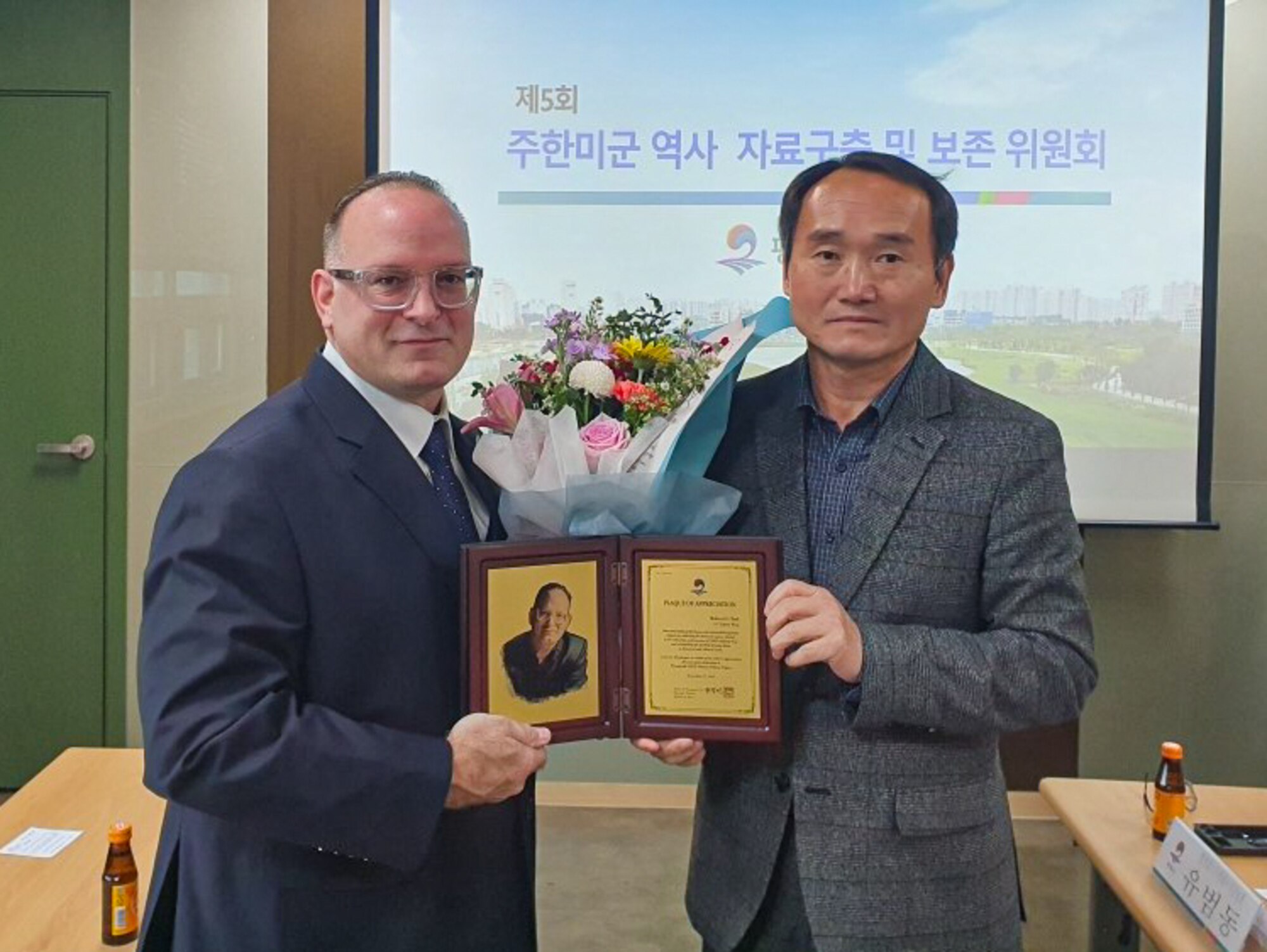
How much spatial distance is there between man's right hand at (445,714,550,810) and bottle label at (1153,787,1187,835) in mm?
1170

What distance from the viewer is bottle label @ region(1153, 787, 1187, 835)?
1956mm

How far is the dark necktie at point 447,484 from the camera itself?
1.47 meters

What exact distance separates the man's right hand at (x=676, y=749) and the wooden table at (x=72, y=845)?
2.68 feet

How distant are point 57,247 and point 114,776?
2.38 metres

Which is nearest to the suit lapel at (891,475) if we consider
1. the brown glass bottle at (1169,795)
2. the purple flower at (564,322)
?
the purple flower at (564,322)

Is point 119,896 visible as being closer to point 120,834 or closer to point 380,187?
point 120,834

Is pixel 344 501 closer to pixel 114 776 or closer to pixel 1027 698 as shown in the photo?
pixel 1027 698

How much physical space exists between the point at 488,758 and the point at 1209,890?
1.00 metres

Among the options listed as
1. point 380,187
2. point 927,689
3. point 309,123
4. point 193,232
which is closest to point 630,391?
point 380,187

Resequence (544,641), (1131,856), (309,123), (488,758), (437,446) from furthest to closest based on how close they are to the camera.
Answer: (309,123) → (1131,856) → (437,446) → (544,641) → (488,758)

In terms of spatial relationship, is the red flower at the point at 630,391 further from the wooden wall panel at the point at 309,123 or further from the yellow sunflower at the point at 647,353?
the wooden wall panel at the point at 309,123

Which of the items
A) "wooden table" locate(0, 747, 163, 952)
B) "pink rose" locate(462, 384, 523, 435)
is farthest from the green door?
"pink rose" locate(462, 384, 523, 435)

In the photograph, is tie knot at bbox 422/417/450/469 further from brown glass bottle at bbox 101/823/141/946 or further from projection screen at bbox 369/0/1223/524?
projection screen at bbox 369/0/1223/524

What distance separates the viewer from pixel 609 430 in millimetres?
1479
